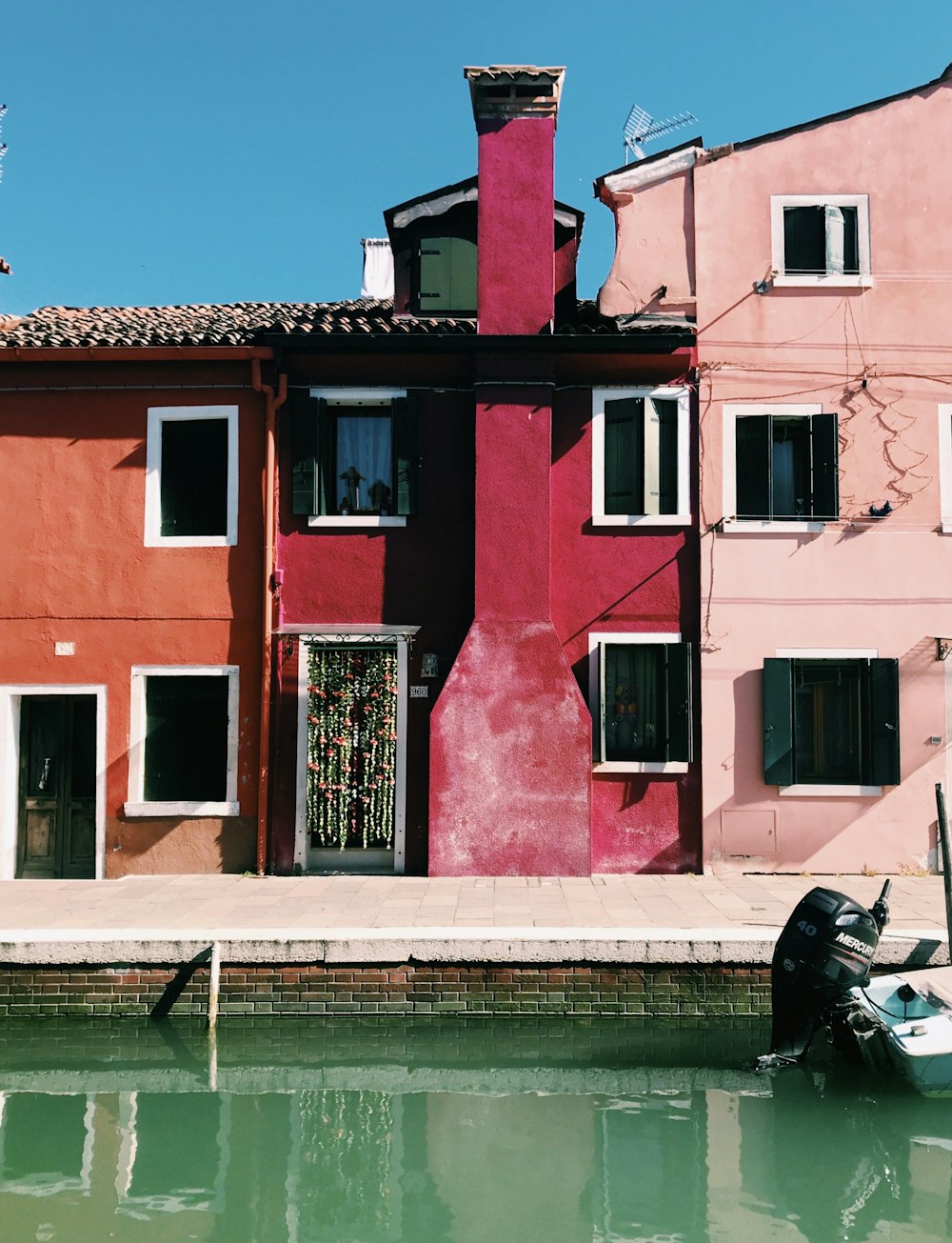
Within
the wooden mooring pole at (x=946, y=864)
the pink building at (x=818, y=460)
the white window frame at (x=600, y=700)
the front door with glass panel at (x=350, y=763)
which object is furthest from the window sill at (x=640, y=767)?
the wooden mooring pole at (x=946, y=864)

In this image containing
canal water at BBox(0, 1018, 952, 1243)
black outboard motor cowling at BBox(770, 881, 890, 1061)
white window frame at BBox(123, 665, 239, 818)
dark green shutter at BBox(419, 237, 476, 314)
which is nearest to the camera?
canal water at BBox(0, 1018, 952, 1243)

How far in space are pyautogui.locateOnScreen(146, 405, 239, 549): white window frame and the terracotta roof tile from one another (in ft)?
2.23

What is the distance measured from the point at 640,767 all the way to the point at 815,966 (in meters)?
4.52

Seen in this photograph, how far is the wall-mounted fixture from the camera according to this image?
11508 millimetres

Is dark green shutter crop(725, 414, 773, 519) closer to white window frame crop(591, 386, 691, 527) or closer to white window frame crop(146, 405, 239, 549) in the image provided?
white window frame crop(591, 386, 691, 527)

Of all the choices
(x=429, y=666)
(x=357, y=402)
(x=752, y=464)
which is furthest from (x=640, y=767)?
(x=357, y=402)

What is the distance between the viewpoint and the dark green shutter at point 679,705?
37.1 feet

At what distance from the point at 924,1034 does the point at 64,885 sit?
25.1ft

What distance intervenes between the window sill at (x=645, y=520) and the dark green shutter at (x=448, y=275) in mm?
3762

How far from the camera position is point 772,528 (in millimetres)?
11570

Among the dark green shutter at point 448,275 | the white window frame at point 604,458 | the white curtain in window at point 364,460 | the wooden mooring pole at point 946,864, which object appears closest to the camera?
the wooden mooring pole at point 946,864

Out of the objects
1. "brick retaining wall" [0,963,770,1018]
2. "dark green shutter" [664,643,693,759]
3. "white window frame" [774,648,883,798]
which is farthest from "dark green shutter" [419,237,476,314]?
"brick retaining wall" [0,963,770,1018]

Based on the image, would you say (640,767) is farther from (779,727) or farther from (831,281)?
(831,281)

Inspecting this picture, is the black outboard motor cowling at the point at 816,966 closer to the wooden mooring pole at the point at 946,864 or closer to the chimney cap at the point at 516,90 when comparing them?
the wooden mooring pole at the point at 946,864
